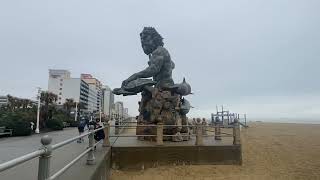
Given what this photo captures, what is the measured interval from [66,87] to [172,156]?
98.7 metres

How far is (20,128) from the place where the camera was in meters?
24.7

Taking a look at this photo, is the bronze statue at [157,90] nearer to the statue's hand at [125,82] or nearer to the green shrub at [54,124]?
the statue's hand at [125,82]

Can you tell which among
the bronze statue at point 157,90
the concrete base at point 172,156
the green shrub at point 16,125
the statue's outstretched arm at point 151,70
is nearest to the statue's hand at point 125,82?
the bronze statue at point 157,90

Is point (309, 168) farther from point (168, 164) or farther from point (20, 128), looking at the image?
point (20, 128)

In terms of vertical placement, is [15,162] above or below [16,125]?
below

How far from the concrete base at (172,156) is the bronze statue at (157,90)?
2232 mm

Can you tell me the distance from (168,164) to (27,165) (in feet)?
17.9

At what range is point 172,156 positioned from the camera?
41.1ft

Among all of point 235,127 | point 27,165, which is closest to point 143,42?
point 235,127

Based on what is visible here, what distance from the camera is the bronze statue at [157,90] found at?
597 inches

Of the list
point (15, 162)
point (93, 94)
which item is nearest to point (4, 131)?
point (15, 162)

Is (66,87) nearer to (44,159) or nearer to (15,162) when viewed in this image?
(44,159)

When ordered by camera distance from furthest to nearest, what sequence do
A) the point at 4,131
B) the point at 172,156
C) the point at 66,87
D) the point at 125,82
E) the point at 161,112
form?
the point at 66,87 < the point at 4,131 < the point at 125,82 < the point at 161,112 < the point at 172,156

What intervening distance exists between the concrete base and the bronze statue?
223 centimetres
